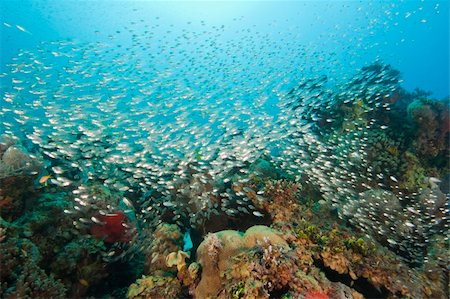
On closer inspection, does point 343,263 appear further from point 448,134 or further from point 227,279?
point 448,134

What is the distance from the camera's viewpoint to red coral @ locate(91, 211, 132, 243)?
7.84m

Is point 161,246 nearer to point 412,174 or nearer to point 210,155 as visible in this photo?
point 210,155

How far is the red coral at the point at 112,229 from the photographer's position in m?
7.84

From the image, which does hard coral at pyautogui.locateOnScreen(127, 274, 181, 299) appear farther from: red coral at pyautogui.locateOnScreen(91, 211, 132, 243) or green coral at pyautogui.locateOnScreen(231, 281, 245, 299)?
red coral at pyautogui.locateOnScreen(91, 211, 132, 243)

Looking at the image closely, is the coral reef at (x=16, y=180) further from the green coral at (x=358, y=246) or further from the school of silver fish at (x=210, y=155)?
the green coral at (x=358, y=246)

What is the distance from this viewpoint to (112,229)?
8.00m

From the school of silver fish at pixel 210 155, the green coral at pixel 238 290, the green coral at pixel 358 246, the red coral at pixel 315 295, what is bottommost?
the green coral at pixel 238 290

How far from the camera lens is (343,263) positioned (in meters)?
5.64

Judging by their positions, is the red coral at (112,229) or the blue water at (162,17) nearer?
the red coral at (112,229)

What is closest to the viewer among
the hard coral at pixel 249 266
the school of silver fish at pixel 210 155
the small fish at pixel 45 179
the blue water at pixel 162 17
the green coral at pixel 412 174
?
the hard coral at pixel 249 266

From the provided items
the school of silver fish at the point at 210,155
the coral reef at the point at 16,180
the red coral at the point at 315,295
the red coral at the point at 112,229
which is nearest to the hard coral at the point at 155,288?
the red coral at the point at 112,229

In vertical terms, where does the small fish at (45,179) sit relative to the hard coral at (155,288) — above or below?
above

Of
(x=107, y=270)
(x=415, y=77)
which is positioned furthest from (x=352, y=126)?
(x=415, y=77)

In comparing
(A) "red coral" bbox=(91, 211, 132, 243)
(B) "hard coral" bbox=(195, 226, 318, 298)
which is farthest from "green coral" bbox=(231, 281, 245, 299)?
(A) "red coral" bbox=(91, 211, 132, 243)
